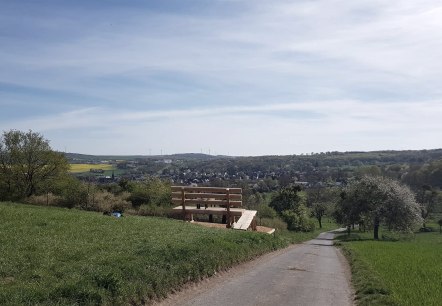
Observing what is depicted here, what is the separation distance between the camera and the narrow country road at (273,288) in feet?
34.0

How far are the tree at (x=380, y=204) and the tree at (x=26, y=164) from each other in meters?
37.7

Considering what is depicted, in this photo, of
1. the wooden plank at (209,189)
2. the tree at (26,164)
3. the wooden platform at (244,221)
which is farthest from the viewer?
the tree at (26,164)

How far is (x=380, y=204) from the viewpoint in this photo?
186 feet

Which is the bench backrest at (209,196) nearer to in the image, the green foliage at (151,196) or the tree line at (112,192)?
the tree line at (112,192)

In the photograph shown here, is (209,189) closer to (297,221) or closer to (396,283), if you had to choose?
(396,283)

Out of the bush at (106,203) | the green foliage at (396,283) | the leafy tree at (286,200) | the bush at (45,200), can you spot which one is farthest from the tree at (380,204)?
the bush at (45,200)

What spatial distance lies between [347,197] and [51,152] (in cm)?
3898

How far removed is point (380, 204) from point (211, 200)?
38688mm

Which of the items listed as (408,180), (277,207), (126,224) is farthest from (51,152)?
(408,180)

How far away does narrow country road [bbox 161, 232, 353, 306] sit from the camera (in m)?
10.4

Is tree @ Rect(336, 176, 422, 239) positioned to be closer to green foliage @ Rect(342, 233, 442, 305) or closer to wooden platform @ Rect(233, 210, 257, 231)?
wooden platform @ Rect(233, 210, 257, 231)

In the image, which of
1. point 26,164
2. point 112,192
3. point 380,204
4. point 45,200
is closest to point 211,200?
point 45,200

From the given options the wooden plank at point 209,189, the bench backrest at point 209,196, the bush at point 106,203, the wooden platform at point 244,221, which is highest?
the wooden plank at point 209,189

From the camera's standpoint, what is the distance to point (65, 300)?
7.70m
